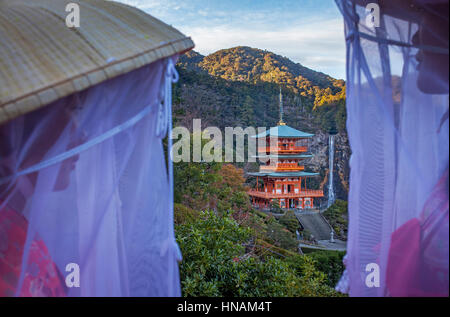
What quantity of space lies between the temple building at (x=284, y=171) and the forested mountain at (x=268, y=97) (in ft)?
11.6

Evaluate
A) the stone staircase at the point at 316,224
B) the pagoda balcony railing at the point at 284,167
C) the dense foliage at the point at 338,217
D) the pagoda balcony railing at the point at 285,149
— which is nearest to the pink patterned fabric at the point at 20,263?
the stone staircase at the point at 316,224

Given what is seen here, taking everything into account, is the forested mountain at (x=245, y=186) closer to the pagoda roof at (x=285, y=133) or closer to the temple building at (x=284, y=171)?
the temple building at (x=284, y=171)

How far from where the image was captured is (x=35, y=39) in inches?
36.1

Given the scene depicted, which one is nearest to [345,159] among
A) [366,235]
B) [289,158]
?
[289,158]

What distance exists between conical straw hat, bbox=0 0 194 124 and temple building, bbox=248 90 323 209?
13429 mm

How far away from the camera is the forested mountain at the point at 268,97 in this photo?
61.4ft

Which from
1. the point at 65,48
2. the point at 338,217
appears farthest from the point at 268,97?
the point at 65,48

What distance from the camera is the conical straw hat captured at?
0.78 m

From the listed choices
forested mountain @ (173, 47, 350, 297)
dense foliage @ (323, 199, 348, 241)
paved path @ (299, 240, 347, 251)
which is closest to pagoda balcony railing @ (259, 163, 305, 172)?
forested mountain @ (173, 47, 350, 297)

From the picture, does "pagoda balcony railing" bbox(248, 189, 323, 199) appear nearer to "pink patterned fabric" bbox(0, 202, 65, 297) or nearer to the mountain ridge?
the mountain ridge

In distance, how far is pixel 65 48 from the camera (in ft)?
2.88

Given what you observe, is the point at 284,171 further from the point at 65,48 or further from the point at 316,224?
the point at 65,48

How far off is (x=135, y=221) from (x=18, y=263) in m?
0.36
